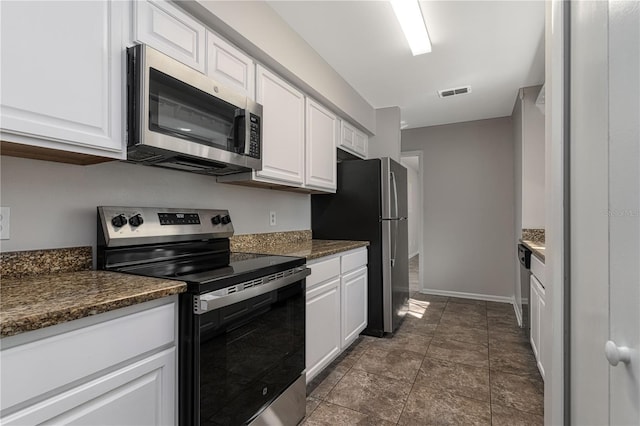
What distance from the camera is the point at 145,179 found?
1.68 metres

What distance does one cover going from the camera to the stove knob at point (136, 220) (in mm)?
1498

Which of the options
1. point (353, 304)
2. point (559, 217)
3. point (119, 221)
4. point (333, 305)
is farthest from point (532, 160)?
point (119, 221)

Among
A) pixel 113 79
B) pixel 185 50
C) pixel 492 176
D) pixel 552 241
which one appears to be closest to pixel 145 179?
pixel 113 79

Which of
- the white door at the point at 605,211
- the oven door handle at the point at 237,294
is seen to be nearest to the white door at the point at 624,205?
the white door at the point at 605,211

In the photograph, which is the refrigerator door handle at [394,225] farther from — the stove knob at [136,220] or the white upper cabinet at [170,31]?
the stove knob at [136,220]

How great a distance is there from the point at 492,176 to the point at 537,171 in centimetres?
99

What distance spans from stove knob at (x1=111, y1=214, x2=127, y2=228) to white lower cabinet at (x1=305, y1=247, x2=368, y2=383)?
1038mm

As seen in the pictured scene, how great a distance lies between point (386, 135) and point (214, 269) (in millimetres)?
3043

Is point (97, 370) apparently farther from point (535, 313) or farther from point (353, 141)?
point (353, 141)

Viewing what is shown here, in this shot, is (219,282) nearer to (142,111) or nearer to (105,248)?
(105,248)

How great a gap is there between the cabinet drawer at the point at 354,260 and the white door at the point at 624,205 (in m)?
1.89

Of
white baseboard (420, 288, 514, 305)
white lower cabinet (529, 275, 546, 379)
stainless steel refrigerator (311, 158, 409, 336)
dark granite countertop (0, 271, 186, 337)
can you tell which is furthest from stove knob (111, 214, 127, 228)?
white baseboard (420, 288, 514, 305)

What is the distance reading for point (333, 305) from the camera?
2.38 metres

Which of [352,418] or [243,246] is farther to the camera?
[243,246]
